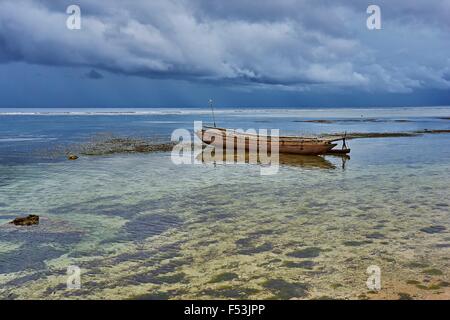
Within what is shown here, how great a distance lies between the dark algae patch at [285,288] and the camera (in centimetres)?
750

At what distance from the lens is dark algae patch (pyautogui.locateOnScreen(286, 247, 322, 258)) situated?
31.2 feet

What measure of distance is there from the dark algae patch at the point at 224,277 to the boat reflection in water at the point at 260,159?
16.9 meters

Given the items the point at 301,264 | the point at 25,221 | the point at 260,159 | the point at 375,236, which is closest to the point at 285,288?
the point at 301,264

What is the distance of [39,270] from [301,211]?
332 inches

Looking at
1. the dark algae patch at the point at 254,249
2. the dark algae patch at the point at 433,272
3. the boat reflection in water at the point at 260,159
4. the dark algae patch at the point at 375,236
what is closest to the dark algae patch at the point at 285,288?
the dark algae patch at the point at 254,249

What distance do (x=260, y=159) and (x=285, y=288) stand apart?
67.8 ft

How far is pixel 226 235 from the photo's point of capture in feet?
36.6

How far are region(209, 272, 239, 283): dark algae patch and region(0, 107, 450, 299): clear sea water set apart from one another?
0.15 feet

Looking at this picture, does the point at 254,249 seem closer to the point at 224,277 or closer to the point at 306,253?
the point at 306,253

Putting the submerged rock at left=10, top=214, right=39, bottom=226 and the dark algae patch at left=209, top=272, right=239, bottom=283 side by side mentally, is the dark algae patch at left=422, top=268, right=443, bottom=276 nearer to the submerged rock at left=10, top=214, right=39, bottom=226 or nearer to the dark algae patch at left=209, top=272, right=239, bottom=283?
the dark algae patch at left=209, top=272, right=239, bottom=283

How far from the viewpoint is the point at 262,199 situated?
1559cm

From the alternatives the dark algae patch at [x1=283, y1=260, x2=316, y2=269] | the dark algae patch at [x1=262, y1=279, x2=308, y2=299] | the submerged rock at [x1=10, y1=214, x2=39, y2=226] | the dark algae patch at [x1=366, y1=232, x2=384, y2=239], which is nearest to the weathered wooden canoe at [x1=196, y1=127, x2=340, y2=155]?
the dark algae patch at [x1=366, y1=232, x2=384, y2=239]
